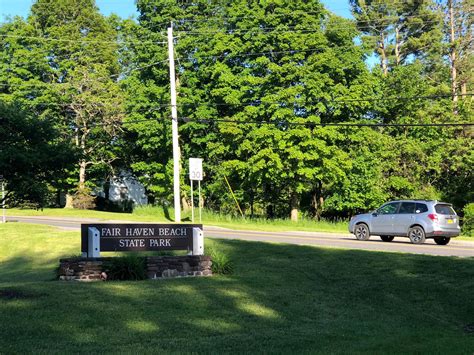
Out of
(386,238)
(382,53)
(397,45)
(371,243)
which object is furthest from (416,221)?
(397,45)

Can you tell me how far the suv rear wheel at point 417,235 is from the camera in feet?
72.5

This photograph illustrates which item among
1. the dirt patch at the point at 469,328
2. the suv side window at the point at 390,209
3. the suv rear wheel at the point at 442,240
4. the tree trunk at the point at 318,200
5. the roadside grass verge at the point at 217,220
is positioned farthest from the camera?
the tree trunk at the point at 318,200

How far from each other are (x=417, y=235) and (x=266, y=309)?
14.0 m

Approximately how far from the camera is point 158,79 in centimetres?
4222

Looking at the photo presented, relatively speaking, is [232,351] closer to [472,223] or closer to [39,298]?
[39,298]

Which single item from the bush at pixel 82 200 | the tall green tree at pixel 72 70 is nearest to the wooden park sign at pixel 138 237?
the tall green tree at pixel 72 70

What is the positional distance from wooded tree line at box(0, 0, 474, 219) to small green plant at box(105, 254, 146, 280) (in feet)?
63.7

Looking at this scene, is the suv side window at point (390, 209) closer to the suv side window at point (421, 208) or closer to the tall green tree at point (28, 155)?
the suv side window at point (421, 208)

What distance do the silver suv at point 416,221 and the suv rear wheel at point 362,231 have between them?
0.22 ft

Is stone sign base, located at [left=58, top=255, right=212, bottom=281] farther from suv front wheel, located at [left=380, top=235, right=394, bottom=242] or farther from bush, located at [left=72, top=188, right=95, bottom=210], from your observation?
bush, located at [left=72, top=188, right=95, bottom=210]

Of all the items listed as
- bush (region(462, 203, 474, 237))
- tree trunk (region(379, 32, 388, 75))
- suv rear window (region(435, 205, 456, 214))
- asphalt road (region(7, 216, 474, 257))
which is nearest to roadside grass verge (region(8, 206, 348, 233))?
asphalt road (region(7, 216, 474, 257))

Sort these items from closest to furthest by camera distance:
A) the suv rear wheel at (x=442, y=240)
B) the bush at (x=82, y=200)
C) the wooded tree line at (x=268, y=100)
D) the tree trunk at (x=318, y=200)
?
the suv rear wheel at (x=442, y=240) → the wooded tree line at (x=268, y=100) → the tree trunk at (x=318, y=200) → the bush at (x=82, y=200)

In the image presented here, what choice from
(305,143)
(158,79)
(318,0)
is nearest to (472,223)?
(305,143)

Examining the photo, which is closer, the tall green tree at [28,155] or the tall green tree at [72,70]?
the tall green tree at [28,155]
